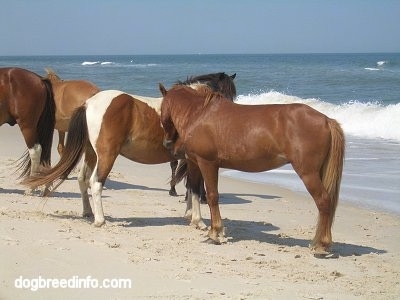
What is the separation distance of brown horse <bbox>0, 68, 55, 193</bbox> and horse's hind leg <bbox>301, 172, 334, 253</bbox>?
3.90 meters

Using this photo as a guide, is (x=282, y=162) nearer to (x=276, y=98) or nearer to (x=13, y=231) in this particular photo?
(x=13, y=231)

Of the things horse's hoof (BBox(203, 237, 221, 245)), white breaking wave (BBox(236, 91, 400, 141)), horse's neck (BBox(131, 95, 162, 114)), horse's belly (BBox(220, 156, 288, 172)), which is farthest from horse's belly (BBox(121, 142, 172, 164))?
white breaking wave (BBox(236, 91, 400, 141))

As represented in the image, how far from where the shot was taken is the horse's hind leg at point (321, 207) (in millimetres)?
6066

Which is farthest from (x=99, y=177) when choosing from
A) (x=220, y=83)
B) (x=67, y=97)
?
Answer: (x=67, y=97)

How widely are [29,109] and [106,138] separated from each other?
7.29ft

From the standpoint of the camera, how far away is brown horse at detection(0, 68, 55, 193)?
871 centimetres

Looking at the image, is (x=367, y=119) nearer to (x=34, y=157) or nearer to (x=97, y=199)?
(x=34, y=157)

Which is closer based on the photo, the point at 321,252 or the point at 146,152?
the point at 321,252

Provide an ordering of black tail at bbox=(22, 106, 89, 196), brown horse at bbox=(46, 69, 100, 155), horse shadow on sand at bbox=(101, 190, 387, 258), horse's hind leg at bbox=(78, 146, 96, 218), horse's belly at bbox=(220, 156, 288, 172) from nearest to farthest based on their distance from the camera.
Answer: horse's belly at bbox=(220, 156, 288, 172), horse shadow on sand at bbox=(101, 190, 387, 258), black tail at bbox=(22, 106, 89, 196), horse's hind leg at bbox=(78, 146, 96, 218), brown horse at bbox=(46, 69, 100, 155)

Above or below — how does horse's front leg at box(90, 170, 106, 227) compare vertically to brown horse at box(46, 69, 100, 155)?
below

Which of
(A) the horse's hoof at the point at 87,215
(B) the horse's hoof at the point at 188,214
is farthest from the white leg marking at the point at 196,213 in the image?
(A) the horse's hoof at the point at 87,215

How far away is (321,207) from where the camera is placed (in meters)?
6.09

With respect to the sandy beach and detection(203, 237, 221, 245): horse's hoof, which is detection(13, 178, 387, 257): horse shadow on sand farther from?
detection(203, 237, 221, 245): horse's hoof

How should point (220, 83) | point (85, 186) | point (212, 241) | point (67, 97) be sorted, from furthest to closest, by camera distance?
point (67, 97) < point (220, 83) < point (85, 186) < point (212, 241)
